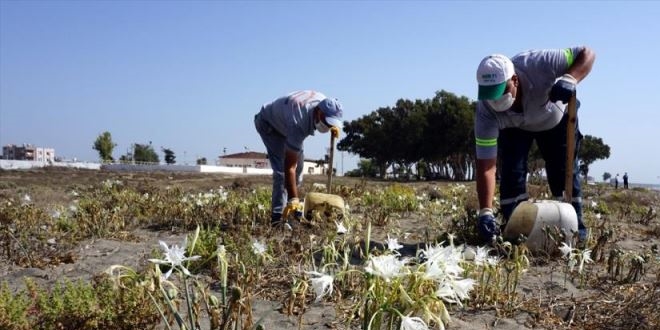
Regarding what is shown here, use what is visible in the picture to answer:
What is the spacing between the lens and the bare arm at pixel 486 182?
14.2 feet

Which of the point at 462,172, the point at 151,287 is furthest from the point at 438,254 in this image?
the point at 462,172

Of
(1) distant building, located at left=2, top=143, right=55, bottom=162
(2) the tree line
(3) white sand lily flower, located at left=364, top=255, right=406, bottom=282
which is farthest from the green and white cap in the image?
(1) distant building, located at left=2, top=143, right=55, bottom=162

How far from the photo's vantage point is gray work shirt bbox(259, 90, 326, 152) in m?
5.43

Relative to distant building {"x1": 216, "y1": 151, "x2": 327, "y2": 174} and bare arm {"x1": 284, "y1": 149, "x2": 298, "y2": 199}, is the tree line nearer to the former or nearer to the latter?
bare arm {"x1": 284, "y1": 149, "x2": 298, "y2": 199}

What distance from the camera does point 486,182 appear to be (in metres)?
4.41

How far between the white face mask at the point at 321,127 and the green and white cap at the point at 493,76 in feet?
5.40

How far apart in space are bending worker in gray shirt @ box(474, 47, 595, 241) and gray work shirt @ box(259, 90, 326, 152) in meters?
1.63

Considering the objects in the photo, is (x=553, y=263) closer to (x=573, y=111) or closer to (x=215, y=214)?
(x=573, y=111)

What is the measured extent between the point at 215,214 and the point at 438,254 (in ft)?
13.4

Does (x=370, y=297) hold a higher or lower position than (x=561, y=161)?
lower

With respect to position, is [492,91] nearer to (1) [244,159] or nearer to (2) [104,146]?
(2) [104,146]

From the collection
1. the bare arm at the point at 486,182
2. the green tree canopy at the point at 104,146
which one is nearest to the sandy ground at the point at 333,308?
the bare arm at the point at 486,182

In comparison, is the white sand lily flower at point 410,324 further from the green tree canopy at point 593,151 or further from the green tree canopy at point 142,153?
the green tree canopy at point 142,153

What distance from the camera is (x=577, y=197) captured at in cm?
455
